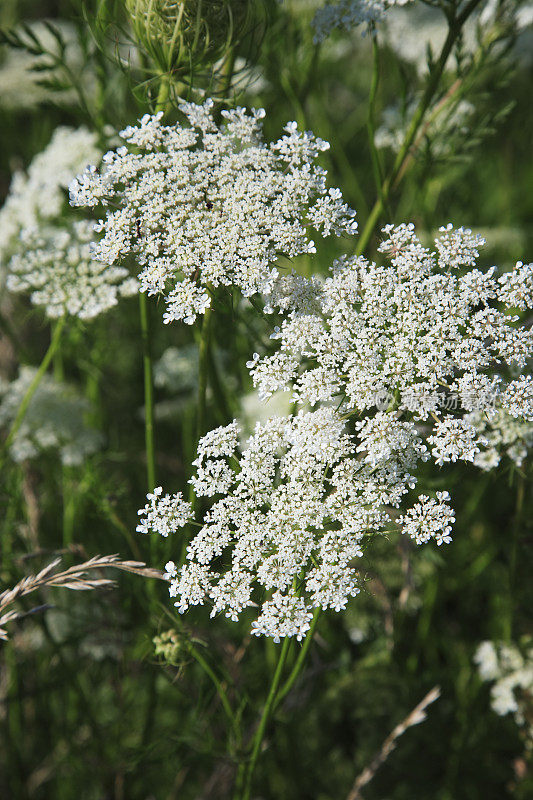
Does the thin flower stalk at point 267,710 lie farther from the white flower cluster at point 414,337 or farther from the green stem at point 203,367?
the white flower cluster at point 414,337

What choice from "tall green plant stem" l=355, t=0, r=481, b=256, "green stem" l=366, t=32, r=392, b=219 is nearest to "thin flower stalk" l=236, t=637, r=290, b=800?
"tall green plant stem" l=355, t=0, r=481, b=256

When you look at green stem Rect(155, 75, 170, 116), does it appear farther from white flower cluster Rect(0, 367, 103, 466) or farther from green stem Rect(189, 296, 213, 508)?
white flower cluster Rect(0, 367, 103, 466)

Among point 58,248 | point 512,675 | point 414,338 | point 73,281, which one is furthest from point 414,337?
point 512,675

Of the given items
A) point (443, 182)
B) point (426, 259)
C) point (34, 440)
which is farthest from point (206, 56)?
point (443, 182)

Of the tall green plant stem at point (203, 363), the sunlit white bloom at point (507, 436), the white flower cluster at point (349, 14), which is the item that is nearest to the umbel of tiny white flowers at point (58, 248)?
the tall green plant stem at point (203, 363)

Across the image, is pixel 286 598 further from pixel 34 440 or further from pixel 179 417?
pixel 179 417

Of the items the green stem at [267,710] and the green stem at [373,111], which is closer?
the green stem at [267,710]
